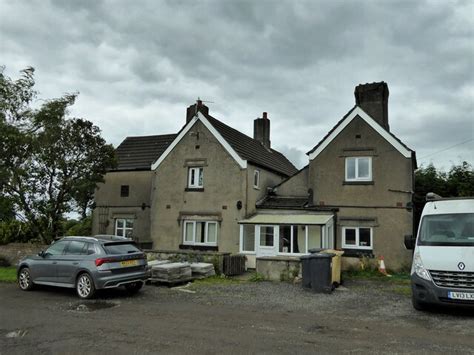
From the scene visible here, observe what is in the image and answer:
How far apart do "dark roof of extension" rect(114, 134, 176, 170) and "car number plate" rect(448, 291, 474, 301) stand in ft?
64.2

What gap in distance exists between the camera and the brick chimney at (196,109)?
78.1ft

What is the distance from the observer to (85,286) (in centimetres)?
1170

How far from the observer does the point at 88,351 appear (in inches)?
267

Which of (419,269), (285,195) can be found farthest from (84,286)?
(285,195)

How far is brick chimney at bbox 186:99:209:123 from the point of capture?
2382cm

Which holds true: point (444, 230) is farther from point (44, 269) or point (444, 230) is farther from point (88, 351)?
point (44, 269)

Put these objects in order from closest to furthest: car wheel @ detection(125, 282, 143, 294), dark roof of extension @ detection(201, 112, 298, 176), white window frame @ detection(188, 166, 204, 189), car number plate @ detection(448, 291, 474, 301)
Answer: car number plate @ detection(448, 291, 474, 301)
car wheel @ detection(125, 282, 143, 294)
dark roof of extension @ detection(201, 112, 298, 176)
white window frame @ detection(188, 166, 204, 189)

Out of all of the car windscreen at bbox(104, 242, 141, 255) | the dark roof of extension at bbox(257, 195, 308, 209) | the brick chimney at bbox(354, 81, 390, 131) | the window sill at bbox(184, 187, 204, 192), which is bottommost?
the car windscreen at bbox(104, 242, 141, 255)

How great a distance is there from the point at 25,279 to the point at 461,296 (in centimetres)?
1235

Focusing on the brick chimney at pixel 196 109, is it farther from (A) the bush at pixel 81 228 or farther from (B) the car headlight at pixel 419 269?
(B) the car headlight at pixel 419 269

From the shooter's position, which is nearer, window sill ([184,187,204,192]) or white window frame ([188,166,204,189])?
window sill ([184,187,204,192])

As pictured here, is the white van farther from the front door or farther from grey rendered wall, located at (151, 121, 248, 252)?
grey rendered wall, located at (151, 121, 248, 252)

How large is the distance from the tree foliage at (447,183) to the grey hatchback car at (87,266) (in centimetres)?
1888

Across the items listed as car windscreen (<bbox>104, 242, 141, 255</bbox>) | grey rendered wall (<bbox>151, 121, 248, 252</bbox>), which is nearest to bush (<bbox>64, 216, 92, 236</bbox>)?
grey rendered wall (<bbox>151, 121, 248, 252</bbox>)
